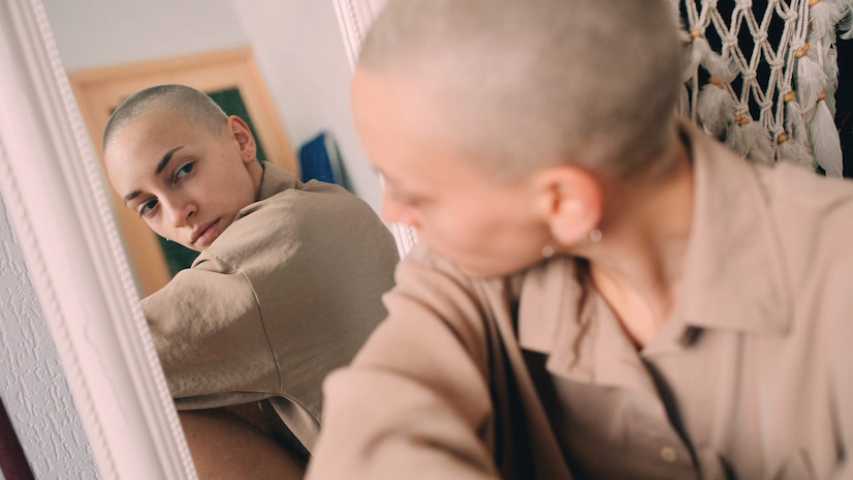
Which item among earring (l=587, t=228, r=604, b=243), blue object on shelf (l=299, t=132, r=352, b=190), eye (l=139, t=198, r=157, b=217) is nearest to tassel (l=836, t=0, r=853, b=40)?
earring (l=587, t=228, r=604, b=243)

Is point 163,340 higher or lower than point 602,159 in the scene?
lower

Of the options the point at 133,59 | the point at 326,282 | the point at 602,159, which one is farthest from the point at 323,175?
the point at 602,159

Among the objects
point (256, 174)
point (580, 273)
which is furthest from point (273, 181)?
point (580, 273)

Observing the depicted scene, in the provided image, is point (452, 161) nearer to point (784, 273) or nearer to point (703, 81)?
point (784, 273)

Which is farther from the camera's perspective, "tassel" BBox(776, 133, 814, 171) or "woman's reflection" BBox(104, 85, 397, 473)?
"tassel" BBox(776, 133, 814, 171)

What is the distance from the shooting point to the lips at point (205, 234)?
27.6 inches

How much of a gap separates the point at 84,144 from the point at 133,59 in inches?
4.5

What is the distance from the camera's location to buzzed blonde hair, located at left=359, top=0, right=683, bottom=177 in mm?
419

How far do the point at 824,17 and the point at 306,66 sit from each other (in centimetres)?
77

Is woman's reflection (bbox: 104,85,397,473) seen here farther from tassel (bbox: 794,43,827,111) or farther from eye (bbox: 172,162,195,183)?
tassel (bbox: 794,43,827,111)

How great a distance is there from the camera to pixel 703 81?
2.84 feet

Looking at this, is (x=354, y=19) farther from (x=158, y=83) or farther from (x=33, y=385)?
(x=33, y=385)

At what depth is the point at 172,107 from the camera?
2.26 feet

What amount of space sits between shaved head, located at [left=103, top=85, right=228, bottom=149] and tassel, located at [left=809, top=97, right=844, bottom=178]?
2.91ft
